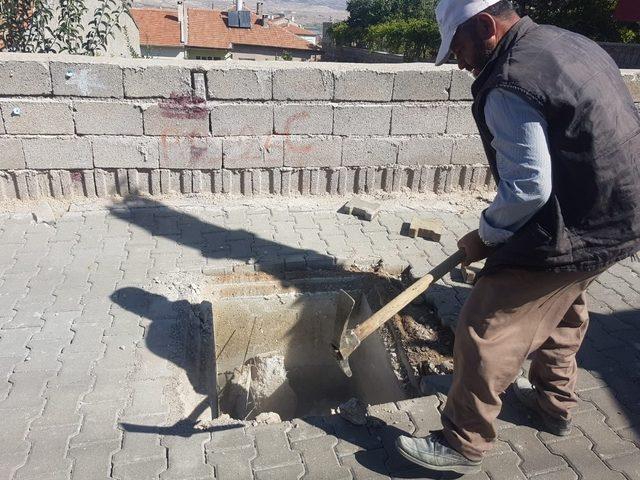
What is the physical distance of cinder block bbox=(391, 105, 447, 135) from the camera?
5395mm

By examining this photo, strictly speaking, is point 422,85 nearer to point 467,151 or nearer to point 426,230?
point 467,151

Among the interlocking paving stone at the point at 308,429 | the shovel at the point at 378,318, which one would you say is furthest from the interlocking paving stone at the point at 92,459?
the shovel at the point at 378,318

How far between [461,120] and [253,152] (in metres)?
2.18

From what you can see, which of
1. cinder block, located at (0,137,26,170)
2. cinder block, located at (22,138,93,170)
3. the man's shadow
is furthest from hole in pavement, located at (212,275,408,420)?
cinder block, located at (0,137,26,170)

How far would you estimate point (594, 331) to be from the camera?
3.71 m

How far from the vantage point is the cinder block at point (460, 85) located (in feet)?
17.5

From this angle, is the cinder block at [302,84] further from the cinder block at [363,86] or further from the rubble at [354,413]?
the rubble at [354,413]

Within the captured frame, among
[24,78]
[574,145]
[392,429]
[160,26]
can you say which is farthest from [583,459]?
[160,26]

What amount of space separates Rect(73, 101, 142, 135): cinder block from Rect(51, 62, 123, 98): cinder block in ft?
0.34

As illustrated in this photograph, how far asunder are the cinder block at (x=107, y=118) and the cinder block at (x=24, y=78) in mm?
307

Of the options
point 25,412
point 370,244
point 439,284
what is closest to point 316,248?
point 370,244

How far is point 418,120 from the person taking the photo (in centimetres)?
546

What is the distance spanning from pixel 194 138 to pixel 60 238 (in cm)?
151

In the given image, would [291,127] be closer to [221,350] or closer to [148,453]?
[221,350]
